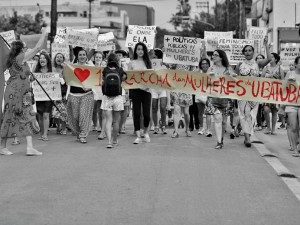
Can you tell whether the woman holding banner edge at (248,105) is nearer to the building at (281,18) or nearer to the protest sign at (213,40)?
the protest sign at (213,40)

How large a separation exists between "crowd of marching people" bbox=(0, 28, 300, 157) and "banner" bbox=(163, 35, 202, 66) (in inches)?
5.8

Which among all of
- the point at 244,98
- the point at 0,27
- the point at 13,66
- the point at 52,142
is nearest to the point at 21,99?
the point at 13,66

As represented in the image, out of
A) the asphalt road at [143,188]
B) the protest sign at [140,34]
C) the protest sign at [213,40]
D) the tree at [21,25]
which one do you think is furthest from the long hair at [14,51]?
the tree at [21,25]

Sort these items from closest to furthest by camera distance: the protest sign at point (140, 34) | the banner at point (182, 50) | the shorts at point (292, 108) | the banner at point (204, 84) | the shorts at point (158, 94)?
the shorts at point (292, 108)
the banner at point (204, 84)
the banner at point (182, 50)
the shorts at point (158, 94)
the protest sign at point (140, 34)

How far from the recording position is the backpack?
40.8 feet

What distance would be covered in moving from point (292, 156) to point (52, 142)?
4408mm

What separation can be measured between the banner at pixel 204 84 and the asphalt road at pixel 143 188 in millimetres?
1338

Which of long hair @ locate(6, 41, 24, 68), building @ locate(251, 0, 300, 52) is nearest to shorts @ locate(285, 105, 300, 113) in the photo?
long hair @ locate(6, 41, 24, 68)

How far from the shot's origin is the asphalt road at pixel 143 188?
680 centimetres

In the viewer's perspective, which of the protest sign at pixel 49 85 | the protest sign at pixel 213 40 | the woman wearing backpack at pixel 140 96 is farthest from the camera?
the protest sign at pixel 213 40

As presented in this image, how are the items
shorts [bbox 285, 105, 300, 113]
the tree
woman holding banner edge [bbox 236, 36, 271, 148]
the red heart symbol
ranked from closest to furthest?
shorts [bbox 285, 105, 300, 113], woman holding banner edge [bbox 236, 36, 271, 148], the red heart symbol, the tree

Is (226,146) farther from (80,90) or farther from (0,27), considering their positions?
(0,27)

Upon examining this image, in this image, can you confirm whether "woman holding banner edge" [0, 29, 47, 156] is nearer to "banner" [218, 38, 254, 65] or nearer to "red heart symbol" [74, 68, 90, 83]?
"red heart symbol" [74, 68, 90, 83]

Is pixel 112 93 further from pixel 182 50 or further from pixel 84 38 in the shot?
pixel 84 38
